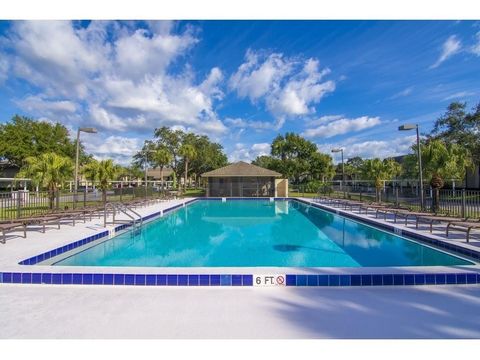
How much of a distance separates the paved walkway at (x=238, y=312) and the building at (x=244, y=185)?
24.1 metres

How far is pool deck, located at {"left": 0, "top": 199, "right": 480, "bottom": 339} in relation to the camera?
9.98 ft

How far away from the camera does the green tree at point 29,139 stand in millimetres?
35938

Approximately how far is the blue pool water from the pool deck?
2.10m

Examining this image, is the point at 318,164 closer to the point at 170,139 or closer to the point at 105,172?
the point at 170,139

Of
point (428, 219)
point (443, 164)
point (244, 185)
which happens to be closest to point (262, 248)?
point (428, 219)

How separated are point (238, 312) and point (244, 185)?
2512 centimetres

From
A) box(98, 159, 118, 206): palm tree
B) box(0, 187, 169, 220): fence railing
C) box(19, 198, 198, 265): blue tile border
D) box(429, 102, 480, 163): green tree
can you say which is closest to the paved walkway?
box(19, 198, 198, 265): blue tile border

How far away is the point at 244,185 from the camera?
28594 millimetres

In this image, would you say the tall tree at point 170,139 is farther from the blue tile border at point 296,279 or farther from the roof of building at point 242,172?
the blue tile border at point 296,279

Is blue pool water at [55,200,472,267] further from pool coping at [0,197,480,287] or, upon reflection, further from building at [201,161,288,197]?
building at [201,161,288,197]

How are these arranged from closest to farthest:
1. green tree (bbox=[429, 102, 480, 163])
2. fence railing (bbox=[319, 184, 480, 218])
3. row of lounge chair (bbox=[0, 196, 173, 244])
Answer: row of lounge chair (bbox=[0, 196, 173, 244])
fence railing (bbox=[319, 184, 480, 218])
green tree (bbox=[429, 102, 480, 163])

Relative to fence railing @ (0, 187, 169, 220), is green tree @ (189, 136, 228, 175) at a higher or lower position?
higher
